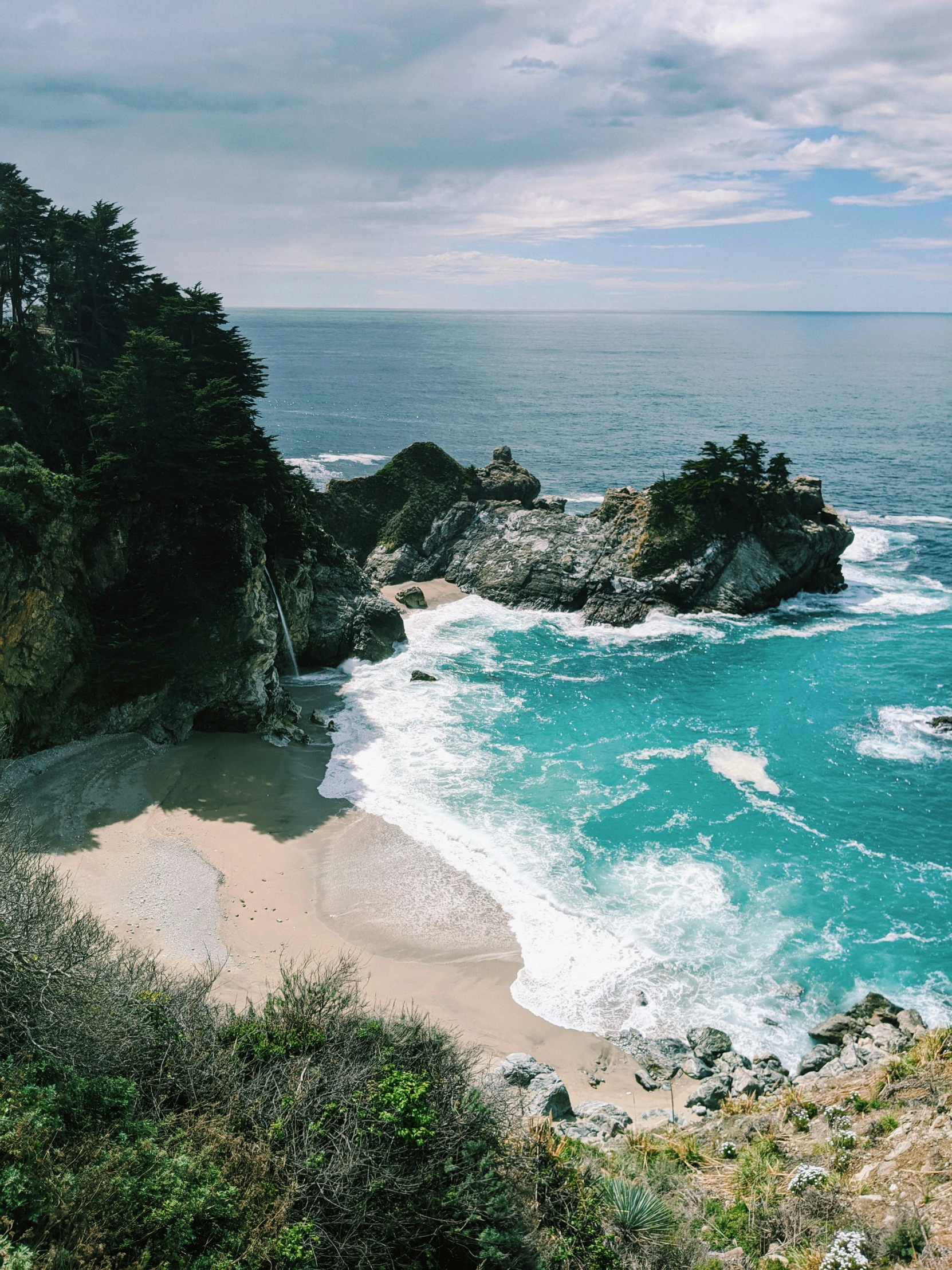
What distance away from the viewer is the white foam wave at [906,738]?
29938 millimetres

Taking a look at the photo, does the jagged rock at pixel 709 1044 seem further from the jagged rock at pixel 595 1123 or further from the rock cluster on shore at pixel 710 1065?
the jagged rock at pixel 595 1123

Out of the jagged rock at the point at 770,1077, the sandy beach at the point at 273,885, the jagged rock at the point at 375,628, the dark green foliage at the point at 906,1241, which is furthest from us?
the jagged rock at the point at 375,628

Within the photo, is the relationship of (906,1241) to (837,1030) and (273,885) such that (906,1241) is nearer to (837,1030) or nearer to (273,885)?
(837,1030)

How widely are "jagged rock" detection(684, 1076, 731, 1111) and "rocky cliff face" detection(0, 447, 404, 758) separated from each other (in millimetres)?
20114

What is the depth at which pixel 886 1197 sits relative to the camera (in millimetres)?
11398

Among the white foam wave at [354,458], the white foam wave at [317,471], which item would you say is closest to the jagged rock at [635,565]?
the white foam wave at [317,471]

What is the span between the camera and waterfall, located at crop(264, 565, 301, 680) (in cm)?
3543

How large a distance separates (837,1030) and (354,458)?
232ft

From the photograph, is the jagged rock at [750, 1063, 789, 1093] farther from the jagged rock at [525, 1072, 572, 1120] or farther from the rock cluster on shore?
the jagged rock at [525, 1072, 572, 1120]

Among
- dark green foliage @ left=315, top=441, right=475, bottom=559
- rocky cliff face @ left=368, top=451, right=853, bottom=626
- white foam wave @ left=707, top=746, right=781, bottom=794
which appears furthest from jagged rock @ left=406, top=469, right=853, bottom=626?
white foam wave @ left=707, top=746, right=781, bottom=794

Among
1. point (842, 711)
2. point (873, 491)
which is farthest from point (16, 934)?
point (873, 491)

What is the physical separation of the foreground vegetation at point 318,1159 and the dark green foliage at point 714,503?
35.7 m

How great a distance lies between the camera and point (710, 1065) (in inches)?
693

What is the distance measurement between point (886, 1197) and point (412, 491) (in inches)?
1902
